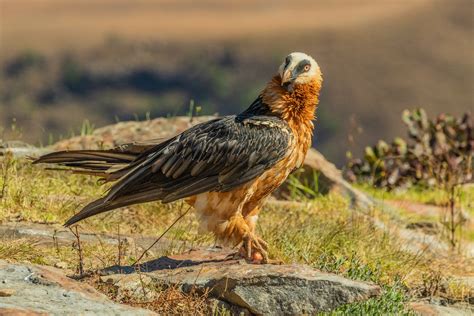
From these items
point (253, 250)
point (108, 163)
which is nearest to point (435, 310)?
point (253, 250)

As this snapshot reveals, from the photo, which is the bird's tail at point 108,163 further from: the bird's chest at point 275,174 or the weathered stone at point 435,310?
the weathered stone at point 435,310

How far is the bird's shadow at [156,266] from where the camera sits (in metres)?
8.45

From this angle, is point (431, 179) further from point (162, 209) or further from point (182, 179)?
point (182, 179)

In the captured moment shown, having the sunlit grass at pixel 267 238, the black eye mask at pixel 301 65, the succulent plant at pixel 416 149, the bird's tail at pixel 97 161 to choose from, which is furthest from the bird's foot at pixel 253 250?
the succulent plant at pixel 416 149

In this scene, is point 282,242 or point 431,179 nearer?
point 282,242

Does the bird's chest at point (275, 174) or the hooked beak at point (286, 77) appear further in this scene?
the hooked beak at point (286, 77)

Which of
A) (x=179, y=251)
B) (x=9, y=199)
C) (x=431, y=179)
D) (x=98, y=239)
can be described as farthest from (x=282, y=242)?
(x=431, y=179)

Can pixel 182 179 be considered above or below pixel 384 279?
above

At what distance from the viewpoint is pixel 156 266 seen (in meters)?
8.65

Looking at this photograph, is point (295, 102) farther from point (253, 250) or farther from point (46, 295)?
point (46, 295)

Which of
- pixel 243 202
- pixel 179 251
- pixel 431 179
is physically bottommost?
pixel 431 179

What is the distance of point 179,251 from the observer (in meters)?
9.62

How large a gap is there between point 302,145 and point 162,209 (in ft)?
9.75

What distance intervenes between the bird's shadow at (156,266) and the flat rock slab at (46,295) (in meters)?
0.85
